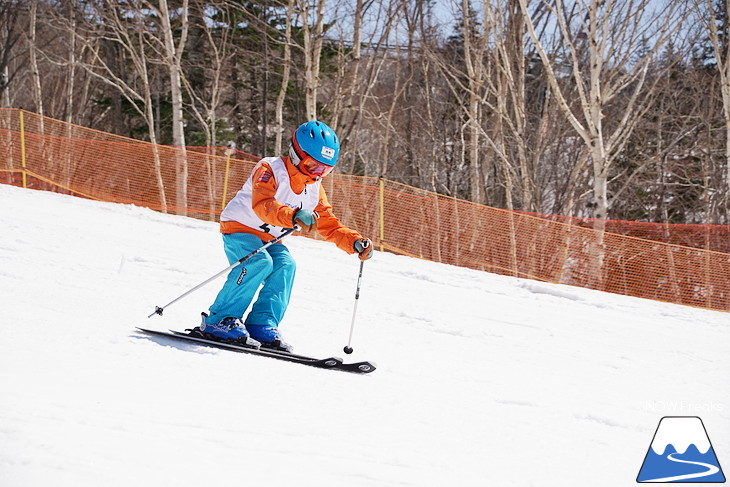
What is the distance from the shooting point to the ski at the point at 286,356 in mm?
4121

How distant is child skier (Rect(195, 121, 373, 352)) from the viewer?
167 inches

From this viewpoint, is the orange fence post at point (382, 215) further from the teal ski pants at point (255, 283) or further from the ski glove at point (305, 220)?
the ski glove at point (305, 220)

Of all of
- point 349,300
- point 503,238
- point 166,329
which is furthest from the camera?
point 503,238

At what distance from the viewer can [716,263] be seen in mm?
10719

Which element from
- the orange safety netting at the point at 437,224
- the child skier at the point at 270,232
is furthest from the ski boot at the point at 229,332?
the orange safety netting at the point at 437,224

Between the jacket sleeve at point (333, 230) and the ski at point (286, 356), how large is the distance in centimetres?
80

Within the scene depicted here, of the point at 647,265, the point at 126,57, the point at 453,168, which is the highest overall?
the point at 126,57

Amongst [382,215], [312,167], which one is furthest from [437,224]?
[312,167]

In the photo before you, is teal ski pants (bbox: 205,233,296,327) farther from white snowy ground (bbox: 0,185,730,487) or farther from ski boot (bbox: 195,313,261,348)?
white snowy ground (bbox: 0,185,730,487)

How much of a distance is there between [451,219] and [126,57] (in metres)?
17.7

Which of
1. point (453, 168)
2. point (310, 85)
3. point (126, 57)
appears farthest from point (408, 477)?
point (126, 57)

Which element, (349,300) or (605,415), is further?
(349,300)

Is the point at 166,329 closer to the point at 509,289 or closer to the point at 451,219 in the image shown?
the point at 509,289

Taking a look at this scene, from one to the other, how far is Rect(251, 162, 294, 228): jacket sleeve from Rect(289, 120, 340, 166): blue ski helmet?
0.21 meters
